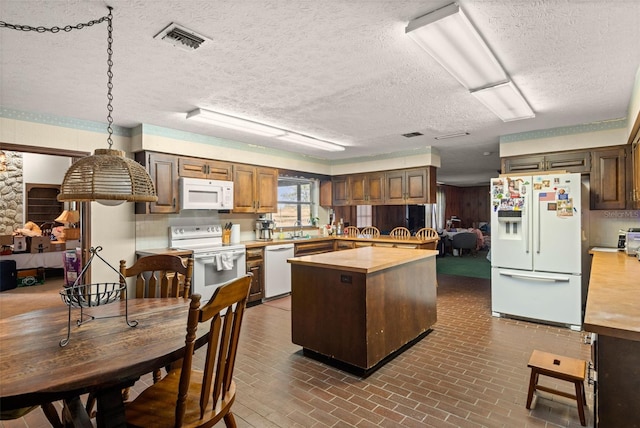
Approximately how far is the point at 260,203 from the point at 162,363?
4.16m

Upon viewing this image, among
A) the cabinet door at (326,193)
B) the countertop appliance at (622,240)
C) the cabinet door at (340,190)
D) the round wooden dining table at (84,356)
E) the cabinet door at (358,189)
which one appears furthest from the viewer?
the cabinet door at (326,193)

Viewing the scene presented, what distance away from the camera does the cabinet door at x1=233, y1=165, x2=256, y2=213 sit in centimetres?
509

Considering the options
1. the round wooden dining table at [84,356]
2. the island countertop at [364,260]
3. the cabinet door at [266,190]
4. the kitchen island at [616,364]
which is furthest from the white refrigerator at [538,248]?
the round wooden dining table at [84,356]

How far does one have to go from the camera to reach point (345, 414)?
2.21 meters

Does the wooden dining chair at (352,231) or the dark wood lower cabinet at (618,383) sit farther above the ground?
the wooden dining chair at (352,231)

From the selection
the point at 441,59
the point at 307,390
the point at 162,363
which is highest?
the point at 441,59

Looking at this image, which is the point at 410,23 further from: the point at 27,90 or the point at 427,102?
the point at 27,90

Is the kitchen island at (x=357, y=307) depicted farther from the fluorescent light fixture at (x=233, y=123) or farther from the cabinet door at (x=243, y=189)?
the cabinet door at (x=243, y=189)

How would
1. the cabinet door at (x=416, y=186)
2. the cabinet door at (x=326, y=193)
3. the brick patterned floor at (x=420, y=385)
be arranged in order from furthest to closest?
the cabinet door at (x=326, y=193) → the cabinet door at (x=416, y=186) → the brick patterned floor at (x=420, y=385)

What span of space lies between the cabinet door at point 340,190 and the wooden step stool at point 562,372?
477 cm

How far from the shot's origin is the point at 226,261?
14.7 feet

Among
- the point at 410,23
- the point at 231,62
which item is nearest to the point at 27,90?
the point at 231,62

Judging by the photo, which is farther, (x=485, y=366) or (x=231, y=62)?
(x=485, y=366)

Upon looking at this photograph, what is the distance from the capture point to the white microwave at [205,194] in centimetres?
439
